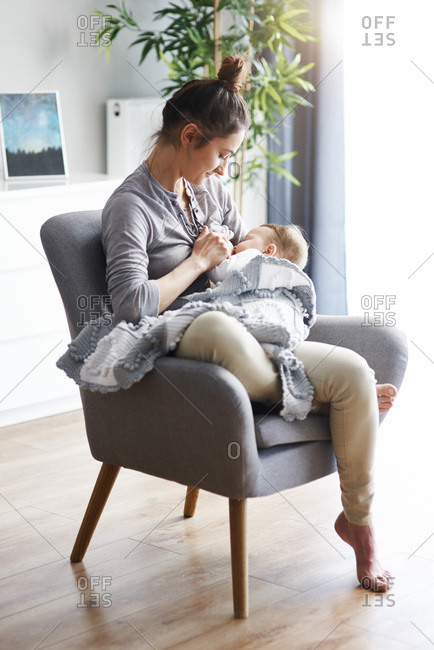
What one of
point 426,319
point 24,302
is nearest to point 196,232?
point 24,302

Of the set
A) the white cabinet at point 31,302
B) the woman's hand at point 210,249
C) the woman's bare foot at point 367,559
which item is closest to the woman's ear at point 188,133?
the woman's hand at point 210,249

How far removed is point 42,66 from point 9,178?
1.66 feet

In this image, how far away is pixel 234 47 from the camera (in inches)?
137

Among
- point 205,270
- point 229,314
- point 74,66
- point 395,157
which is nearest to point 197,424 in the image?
point 229,314

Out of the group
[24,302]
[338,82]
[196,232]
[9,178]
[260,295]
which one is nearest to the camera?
[260,295]

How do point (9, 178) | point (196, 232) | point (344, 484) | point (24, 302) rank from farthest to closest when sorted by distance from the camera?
point (9, 178)
point (24, 302)
point (196, 232)
point (344, 484)

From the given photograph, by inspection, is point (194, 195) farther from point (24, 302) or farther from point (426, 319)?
point (426, 319)

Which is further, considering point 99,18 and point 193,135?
point 99,18

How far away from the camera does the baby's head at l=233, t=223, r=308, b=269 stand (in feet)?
6.76

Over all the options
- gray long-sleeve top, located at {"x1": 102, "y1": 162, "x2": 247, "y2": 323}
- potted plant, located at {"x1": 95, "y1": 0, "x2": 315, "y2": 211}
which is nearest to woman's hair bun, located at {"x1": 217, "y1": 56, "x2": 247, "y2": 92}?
gray long-sleeve top, located at {"x1": 102, "y1": 162, "x2": 247, "y2": 323}

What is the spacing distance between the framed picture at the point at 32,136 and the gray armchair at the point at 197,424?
143 cm

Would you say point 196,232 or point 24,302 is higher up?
point 196,232

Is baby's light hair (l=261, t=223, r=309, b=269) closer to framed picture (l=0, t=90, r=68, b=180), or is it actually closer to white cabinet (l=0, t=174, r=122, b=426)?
white cabinet (l=0, t=174, r=122, b=426)

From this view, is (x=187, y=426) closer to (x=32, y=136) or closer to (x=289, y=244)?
(x=289, y=244)
